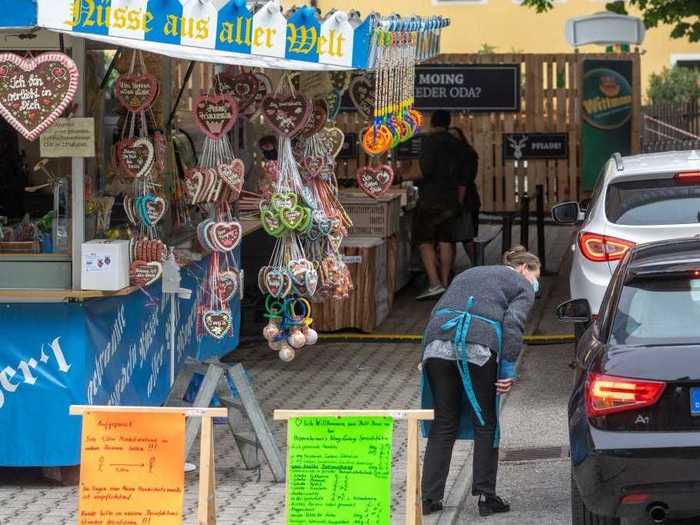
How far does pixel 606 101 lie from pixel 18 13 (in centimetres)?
1346

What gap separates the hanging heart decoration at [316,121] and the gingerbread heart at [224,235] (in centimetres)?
71

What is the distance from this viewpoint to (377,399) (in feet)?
36.5

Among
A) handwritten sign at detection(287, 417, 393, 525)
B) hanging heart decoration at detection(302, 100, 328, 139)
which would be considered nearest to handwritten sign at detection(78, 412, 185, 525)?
handwritten sign at detection(287, 417, 393, 525)

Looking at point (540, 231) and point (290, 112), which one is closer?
point (290, 112)

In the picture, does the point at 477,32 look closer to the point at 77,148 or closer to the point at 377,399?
the point at 377,399

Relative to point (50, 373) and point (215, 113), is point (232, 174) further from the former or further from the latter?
point (50, 373)

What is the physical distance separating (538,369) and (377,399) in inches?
67.0

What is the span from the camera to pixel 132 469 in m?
6.15

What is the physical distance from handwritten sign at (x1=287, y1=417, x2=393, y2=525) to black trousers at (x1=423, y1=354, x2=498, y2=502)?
1.54 metres

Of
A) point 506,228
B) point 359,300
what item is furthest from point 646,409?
point 506,228

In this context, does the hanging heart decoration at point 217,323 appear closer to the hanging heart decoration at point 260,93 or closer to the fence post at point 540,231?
the hanging heart decoration at point 260,93

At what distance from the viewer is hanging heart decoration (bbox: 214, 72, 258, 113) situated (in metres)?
8.67

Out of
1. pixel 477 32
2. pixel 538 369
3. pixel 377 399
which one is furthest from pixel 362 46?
pixel 477 32

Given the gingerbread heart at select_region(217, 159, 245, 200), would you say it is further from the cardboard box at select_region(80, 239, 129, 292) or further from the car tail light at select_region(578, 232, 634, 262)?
the car tail light at select_region(578, 232, 634, 262)
